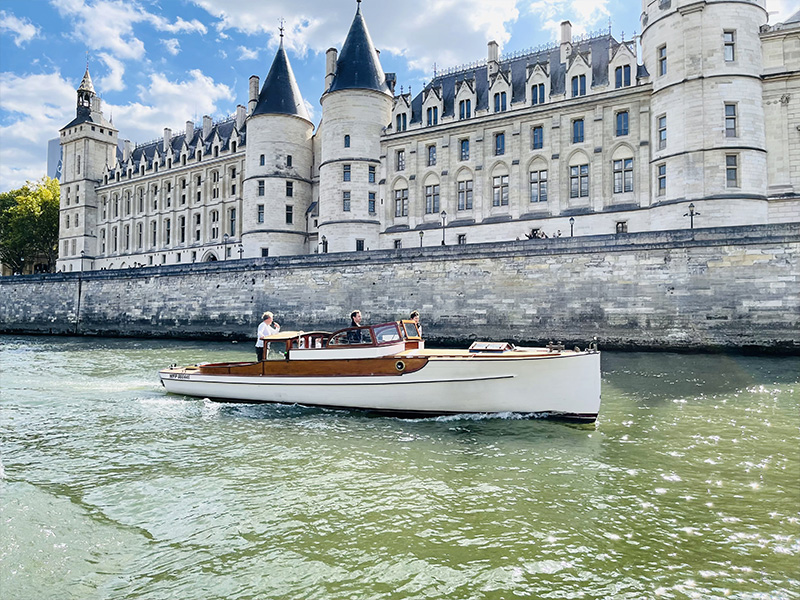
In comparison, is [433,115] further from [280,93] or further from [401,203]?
[280,93]

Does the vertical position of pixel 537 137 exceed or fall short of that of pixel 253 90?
it falls short

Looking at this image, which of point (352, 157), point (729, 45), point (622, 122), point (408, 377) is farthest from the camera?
point (352, 157)

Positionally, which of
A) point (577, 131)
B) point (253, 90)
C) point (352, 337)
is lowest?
point (352, 337)

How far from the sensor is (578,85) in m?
32.0

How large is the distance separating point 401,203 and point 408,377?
28.0 metres

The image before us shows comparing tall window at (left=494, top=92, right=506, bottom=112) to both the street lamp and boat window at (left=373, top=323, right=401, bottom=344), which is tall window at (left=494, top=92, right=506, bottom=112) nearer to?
the street lamp

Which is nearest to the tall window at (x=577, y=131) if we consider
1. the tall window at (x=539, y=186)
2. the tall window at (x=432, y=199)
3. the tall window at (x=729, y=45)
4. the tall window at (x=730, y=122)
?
the tall window at (x=539, y=186)

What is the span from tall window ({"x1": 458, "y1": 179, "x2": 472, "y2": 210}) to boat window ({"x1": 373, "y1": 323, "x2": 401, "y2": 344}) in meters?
24.7

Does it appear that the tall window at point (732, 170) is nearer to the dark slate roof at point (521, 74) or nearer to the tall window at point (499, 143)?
the dark slate roof at point (521, 74)

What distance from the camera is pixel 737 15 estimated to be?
2623 centimetres

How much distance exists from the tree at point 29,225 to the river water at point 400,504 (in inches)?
2395

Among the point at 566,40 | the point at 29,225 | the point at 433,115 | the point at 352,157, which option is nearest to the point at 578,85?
the point at 566,40

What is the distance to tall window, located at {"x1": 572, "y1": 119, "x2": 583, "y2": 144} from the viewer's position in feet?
105

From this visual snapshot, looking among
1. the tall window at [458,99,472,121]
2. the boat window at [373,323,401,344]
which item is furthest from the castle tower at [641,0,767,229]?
the boat window at [373,323,401,344]
